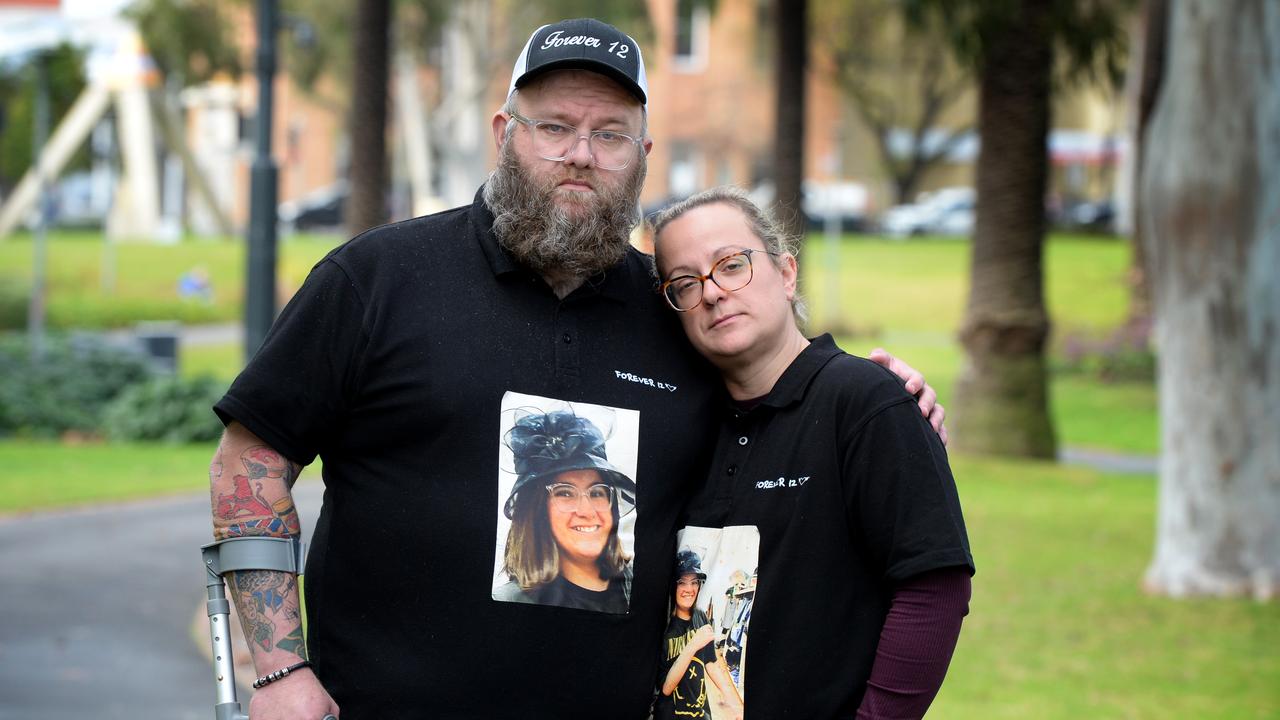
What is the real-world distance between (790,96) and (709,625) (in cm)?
1530

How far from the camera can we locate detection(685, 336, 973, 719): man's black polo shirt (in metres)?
2.83

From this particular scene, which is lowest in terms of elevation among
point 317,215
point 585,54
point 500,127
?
point 500,127

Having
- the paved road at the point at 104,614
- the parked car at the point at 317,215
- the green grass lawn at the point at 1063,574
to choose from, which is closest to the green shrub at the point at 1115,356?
the green grass lawn at the point at 1063,574

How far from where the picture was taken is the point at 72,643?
25.1 feet

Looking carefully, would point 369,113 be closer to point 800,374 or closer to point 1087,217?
point 800,374

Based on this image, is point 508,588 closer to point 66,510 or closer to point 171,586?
point 171,586

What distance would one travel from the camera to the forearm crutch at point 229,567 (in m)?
2.99

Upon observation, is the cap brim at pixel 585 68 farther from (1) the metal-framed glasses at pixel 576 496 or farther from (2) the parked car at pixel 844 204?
(2) the parked car at pixel 844 204

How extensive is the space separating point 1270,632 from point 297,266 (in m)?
31.2

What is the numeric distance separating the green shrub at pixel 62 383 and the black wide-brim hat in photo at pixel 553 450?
1514 centimetres

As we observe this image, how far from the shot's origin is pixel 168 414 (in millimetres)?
16578

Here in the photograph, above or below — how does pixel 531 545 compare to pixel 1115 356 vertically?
below

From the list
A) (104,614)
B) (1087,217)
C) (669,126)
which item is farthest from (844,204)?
(104,614)

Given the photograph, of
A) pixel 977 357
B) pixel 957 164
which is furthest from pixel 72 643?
pixel 957 164
